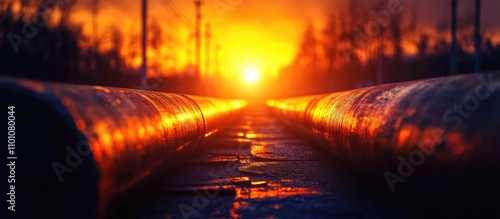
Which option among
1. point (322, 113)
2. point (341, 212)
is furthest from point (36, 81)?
point (322, 113)

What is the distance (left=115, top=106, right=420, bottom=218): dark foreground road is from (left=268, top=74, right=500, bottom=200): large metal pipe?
24 cm

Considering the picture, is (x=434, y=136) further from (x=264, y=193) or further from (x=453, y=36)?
(x=453, y=36)

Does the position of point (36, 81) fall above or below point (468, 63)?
below

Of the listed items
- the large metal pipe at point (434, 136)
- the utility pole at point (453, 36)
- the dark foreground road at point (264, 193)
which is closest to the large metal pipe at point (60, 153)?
the dark foreground road at point (264, 193)

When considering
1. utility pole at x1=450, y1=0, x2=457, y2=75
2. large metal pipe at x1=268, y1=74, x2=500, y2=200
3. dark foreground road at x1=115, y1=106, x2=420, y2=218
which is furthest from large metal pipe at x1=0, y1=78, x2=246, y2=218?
utility pole at x1=450, y1=0, x2=457, y2=75

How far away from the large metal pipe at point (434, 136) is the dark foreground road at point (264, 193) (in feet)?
0.78

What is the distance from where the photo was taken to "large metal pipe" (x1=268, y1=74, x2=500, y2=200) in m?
1.93

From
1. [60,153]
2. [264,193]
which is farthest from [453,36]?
[60,153]

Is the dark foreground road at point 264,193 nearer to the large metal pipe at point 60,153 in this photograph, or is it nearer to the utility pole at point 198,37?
the large metal pipe at point 60,153

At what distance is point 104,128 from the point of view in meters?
2.16

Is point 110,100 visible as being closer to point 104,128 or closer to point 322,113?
point 104,128

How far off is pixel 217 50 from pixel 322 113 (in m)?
62.0

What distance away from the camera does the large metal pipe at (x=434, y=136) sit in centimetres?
193

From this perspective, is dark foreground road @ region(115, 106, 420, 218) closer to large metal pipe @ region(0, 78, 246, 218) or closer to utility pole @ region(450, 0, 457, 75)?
large metal pipe @ region(0, 78, 246, 218)
